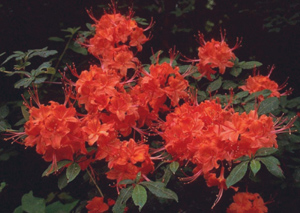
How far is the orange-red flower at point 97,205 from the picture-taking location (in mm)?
2114

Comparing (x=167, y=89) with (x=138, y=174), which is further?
(x=167, y=89)

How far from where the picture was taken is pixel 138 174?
1722mm

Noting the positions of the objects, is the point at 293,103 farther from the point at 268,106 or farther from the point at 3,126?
the point at 3,126

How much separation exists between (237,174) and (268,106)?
1.59 feet

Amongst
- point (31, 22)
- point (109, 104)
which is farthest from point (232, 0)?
point (109, 104)

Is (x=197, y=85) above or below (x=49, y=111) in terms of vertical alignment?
below

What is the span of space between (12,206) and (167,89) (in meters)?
1.72

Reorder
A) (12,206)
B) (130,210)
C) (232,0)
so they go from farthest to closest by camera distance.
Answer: (232,0), (12,206), (130,210)

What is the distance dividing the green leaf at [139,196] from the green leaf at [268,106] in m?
0.68

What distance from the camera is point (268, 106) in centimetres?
189

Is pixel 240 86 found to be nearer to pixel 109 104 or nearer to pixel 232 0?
pixel 109 104

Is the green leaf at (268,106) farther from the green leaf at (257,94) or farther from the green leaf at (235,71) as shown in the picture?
the green leaf at (235,71)

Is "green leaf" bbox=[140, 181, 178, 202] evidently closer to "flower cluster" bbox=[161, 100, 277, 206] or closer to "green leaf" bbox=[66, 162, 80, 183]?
"flower cluster" bbox=[161, 100, 277, 206]

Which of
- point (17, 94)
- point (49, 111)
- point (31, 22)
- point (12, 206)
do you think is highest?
point (49, 111)
